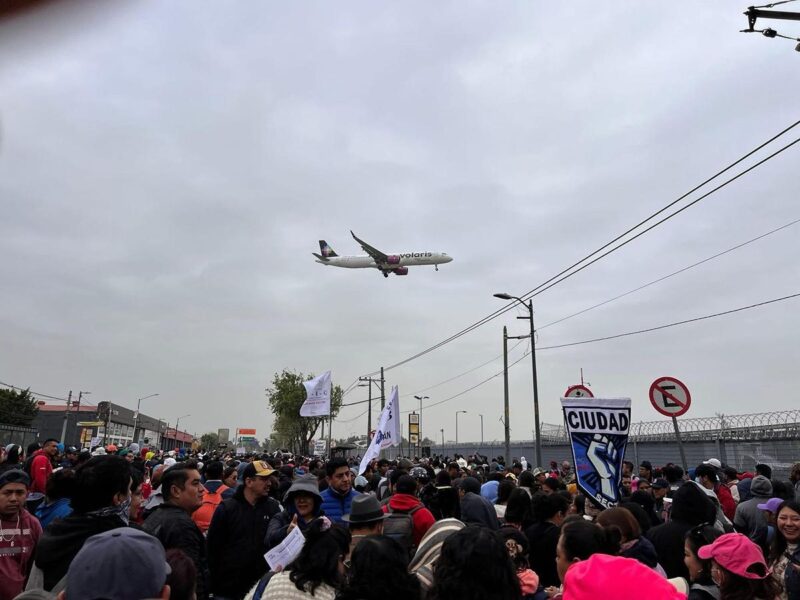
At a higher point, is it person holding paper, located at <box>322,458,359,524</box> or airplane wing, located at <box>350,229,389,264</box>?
airplane wing, located at <box>350,229,389,264</box>

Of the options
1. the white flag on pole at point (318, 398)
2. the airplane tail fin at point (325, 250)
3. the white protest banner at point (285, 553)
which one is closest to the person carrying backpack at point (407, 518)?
the white protest banner at point (285, 553)

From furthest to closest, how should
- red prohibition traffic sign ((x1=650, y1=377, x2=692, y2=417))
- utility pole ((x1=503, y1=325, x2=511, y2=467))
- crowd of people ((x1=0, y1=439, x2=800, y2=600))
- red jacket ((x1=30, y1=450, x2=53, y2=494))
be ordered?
utility pole ((x1=503, y1=325, x2=511, y2=467)) < red jacket ((x1=30, y1=450, x2=53, y2=494)) < red prohibition traffic sign ((x1=650, y1=377, x2=692, y2=417)) < crowd of people ((x1=0, y1=439, x2=800, y2=600))

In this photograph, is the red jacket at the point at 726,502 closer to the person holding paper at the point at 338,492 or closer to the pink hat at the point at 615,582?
the person holding paper at the point at 338,492

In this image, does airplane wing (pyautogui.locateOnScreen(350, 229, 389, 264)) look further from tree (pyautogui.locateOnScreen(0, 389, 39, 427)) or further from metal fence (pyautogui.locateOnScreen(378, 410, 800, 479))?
tree (pyautogui.locateOnScreen(0, 389, 39, 427))

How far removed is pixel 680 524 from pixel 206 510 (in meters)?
5.22

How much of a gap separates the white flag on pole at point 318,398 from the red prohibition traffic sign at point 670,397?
11.8 meters

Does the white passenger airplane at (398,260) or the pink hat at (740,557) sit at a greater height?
the white passenger airplane at (398,260)

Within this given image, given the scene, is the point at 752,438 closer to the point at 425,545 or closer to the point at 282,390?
the point at 425,545

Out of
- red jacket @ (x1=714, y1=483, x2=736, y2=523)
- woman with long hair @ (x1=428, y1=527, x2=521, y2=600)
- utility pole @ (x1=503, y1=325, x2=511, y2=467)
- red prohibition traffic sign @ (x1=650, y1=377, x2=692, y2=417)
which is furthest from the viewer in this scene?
utility pole @ (x1=503, y1=325, x2=511, y2=467)

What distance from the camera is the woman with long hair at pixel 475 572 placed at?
8.45ft

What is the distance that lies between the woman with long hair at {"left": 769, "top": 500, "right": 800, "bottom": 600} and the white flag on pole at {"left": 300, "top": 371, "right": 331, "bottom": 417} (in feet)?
48.5

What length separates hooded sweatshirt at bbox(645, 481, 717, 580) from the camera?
5.03m

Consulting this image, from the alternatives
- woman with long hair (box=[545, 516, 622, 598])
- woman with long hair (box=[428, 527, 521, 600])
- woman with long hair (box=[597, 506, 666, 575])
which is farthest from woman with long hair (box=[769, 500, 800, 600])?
woman with long hair (box=[428, 527, 521, 600])

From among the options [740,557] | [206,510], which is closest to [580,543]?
[740,557]
